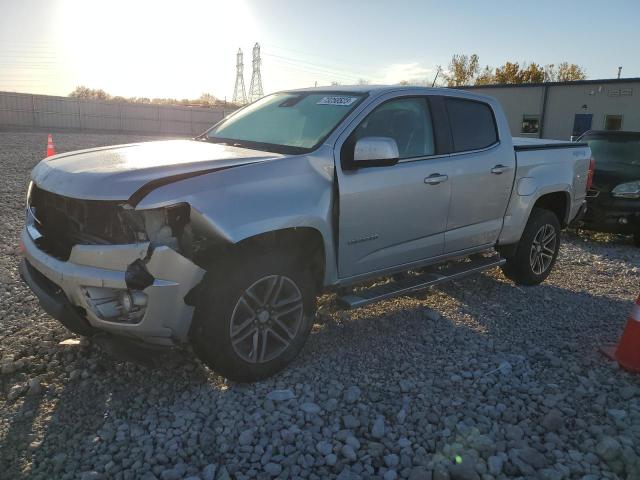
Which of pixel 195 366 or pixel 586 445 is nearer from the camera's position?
pixel 586 445

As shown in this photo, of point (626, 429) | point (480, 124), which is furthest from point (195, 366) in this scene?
point (480, 124)

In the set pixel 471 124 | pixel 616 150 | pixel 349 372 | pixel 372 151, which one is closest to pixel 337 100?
pixel 372 151

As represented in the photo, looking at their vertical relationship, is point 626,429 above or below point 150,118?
below

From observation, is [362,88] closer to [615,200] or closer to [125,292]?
[125,292]

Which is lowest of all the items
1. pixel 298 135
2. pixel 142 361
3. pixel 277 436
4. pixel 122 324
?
pixel 277 436

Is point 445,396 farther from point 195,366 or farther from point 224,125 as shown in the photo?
point 224,125

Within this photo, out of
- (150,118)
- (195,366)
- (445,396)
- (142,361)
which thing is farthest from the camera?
(150,118)

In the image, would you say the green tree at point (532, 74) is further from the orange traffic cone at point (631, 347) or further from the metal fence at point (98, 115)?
the orange traffic cone at point (631, 347)

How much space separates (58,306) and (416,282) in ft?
8.50

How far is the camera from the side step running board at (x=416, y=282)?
149 inches

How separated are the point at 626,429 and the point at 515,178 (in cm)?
262

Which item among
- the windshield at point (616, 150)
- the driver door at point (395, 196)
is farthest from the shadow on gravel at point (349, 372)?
the windshield at point (616, 150)

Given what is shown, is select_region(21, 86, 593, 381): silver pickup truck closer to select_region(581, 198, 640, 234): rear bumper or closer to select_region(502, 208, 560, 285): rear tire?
select_region(502, 208, 560, 285): rear tire

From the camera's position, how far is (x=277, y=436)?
2.91m
